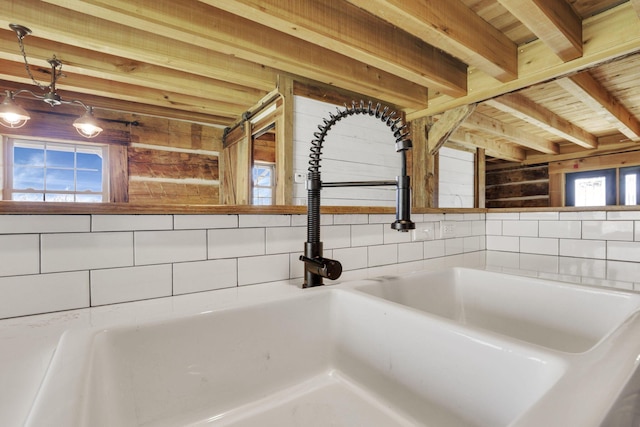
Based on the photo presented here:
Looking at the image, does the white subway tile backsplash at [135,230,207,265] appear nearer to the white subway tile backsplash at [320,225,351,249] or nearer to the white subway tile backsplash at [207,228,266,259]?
→ the white subway tile backsplash at [207,228,266,259]

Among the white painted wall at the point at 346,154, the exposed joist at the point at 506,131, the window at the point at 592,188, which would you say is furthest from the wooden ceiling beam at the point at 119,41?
the window at the point at 592,188

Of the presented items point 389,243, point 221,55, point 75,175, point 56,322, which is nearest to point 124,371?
point 56,322

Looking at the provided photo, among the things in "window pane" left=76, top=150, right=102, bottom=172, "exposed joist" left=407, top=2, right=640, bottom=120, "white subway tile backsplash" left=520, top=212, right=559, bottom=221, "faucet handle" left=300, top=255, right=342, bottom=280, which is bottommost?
"faucet handle" left=300, top=255, right=342, bottom=280

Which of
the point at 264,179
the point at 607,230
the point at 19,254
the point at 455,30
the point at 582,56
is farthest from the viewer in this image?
the point at 264,179

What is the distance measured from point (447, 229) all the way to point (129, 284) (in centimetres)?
119

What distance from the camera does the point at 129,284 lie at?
0.66 meters

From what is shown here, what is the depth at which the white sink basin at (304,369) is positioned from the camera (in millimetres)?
397

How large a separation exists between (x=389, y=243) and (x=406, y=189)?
1.38 feet

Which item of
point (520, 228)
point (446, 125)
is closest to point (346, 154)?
point (446, 125)

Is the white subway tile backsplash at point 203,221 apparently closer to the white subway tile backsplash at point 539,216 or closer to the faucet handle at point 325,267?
the faucet handle at point 325,267

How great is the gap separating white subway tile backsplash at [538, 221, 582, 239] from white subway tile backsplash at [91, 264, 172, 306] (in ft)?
5.02

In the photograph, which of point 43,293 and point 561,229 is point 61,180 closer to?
point 43,293

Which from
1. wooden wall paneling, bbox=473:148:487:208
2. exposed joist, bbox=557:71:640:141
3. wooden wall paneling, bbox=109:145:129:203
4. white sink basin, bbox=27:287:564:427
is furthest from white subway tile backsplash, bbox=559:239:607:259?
wooden wall paneling, bbox=109:145:129:203

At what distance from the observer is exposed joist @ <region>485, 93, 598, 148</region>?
2.58 metres
